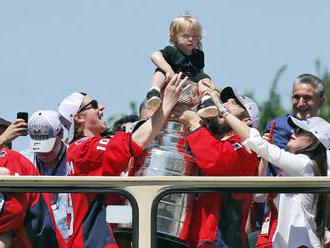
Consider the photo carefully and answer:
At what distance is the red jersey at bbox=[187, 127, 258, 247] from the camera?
7684 mm

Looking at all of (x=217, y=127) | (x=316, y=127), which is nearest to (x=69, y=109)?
(x=217, y=127)

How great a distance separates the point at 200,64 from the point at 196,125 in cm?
104

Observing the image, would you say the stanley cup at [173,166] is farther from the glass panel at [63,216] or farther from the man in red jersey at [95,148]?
the glass panel at [63,216]

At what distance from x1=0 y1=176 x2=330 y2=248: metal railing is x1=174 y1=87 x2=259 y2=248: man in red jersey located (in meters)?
0.10

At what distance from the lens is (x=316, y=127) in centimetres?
880

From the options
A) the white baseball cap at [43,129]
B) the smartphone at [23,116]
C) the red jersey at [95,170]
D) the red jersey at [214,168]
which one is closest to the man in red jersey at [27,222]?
the red jersey at [95,170]

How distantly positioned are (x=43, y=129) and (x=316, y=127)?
1.97m

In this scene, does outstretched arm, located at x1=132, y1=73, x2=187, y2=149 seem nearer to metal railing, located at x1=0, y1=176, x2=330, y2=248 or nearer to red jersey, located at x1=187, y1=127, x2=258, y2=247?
red jersey, located at x1=187, y1=127, x2=258, y2=247

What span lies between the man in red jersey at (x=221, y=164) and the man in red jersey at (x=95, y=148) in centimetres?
25

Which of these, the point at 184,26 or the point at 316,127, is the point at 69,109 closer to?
the point at 184,26

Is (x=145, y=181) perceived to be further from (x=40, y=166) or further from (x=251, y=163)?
(x=40, y=166)

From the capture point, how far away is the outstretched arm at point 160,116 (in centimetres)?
834

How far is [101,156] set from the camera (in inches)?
336

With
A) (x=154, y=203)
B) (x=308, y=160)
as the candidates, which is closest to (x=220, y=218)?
(x=154, y=203)
